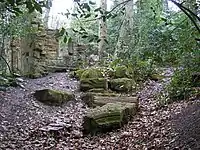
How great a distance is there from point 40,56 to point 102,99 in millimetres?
5658

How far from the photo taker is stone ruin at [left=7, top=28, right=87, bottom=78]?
39.9 ft

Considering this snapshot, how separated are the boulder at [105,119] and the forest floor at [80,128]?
0.42 feet

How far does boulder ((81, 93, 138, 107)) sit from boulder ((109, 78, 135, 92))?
3.88 ft

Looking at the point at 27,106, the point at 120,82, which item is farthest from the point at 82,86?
the point at 27,106

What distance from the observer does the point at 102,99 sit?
8.02 meters

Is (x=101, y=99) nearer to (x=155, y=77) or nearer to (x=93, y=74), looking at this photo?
(x=93, y=74)

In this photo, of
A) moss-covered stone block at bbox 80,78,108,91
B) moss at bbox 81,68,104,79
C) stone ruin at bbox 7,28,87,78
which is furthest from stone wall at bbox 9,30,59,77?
moss-covered stone block at bbox 80,78,108,91

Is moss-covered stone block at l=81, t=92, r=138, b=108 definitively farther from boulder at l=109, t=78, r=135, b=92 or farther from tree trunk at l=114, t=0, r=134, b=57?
tree trunk at l=114, t=0, r=134, b=57

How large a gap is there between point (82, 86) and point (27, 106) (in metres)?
2.14

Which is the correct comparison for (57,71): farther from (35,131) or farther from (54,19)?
(54,19)

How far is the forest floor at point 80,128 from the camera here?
4.98m

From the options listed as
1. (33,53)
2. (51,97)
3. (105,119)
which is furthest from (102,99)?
(33,53)

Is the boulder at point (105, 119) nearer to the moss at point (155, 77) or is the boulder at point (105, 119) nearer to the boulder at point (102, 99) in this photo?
the boulder at point (102, 99)

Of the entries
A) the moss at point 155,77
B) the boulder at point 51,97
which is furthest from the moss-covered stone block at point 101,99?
the moss at point 155,77
